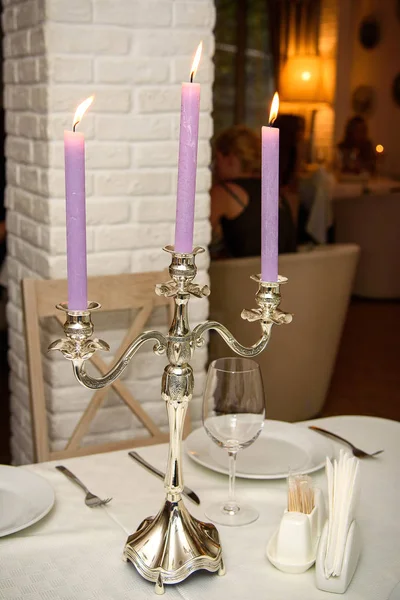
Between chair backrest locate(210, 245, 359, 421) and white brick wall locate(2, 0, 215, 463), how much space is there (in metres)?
0.88

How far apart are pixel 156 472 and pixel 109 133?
1056mm

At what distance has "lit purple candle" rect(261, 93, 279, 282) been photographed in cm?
97

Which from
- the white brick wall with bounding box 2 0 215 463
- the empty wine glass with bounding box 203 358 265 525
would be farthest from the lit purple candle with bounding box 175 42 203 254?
the white brick wall with bounding box 2 0 215 463

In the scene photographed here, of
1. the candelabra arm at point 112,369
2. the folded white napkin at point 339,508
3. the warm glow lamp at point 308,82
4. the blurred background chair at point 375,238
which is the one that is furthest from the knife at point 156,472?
the warm glow lamp at point 308,82

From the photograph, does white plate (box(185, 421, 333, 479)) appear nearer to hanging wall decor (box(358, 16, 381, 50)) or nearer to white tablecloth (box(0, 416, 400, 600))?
white tablecloth (box(0, 416, 400, 600))

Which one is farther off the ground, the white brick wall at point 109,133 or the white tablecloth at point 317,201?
the white brick wall at point 109,133

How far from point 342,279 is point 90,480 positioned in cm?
235

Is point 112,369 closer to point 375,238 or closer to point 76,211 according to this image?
point 76,211

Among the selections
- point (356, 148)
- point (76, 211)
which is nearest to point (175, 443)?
point (76, 211)

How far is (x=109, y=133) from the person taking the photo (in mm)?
2127

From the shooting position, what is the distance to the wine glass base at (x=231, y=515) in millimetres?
1214

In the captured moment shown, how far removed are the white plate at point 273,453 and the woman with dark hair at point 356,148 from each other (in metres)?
6.96

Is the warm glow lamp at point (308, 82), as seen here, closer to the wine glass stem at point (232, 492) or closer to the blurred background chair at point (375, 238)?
the blurred background chair at point (375, 238)

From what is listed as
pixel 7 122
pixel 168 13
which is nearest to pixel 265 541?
pixel 168 13
